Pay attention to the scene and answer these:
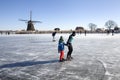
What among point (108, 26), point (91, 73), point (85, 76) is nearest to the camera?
point (85, 76)

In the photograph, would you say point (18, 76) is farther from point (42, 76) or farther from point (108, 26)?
point (108, 26)

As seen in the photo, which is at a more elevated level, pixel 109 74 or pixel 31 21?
pixel 31 21

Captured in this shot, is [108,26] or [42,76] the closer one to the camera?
[42,76]

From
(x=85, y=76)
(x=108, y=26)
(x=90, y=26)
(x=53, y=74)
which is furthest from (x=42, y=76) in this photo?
(x=90, y=26)

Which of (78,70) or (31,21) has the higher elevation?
(31,21)

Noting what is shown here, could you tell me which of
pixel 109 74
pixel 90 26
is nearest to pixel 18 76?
pixel 109 74

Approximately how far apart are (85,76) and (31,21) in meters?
69.1

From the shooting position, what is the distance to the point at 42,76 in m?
6.55

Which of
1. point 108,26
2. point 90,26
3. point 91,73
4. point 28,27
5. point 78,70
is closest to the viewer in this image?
point 91,73

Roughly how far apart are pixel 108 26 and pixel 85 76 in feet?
380

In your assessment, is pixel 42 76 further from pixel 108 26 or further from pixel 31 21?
pixel 108 26

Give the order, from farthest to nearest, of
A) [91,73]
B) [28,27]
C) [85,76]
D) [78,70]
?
[28,27]
[78,70]
[91,73]
[85,76]

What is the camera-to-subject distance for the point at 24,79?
6125mm

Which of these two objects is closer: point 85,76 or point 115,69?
point 85,76
